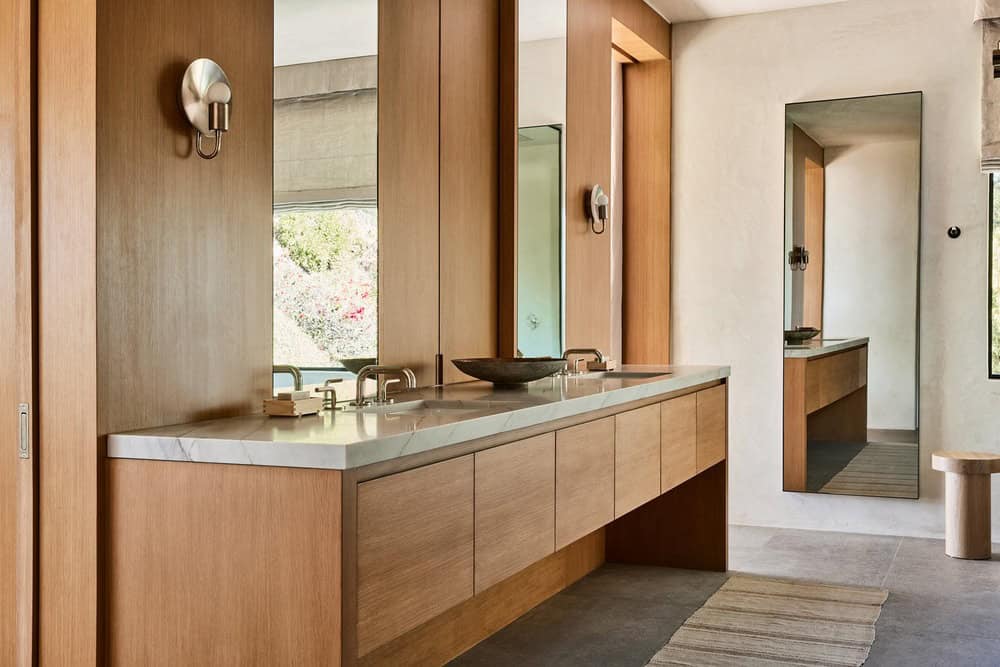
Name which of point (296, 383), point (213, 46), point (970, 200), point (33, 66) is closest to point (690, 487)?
point (970, 200)

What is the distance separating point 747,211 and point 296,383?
3347 mm

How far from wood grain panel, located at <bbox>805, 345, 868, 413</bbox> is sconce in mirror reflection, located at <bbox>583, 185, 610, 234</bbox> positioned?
144cm

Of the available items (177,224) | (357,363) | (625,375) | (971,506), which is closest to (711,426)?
(625,375)

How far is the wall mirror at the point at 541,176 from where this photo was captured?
3.77m

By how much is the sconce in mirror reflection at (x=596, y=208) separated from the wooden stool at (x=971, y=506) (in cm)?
184

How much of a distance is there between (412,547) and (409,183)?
142 centimetres

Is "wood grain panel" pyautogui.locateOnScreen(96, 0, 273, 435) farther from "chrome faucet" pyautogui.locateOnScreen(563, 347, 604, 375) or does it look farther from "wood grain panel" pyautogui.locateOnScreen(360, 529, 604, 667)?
"chrome faucet" pyautogui.locateOnScreen(563, 347, 604, 375)

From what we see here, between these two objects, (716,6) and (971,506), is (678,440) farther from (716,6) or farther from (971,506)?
(716,6)

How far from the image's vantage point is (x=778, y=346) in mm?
5184

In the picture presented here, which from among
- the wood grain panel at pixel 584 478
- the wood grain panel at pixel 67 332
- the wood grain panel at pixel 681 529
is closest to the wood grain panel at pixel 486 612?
the wood grain panel at pixel 681 529

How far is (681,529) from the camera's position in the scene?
14.2 ft

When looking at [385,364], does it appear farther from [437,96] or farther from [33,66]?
[33,66]

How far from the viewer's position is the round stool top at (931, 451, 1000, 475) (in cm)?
439

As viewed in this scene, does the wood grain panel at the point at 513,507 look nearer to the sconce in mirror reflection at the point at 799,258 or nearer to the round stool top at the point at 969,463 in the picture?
the round stool top at the point at 969,463
